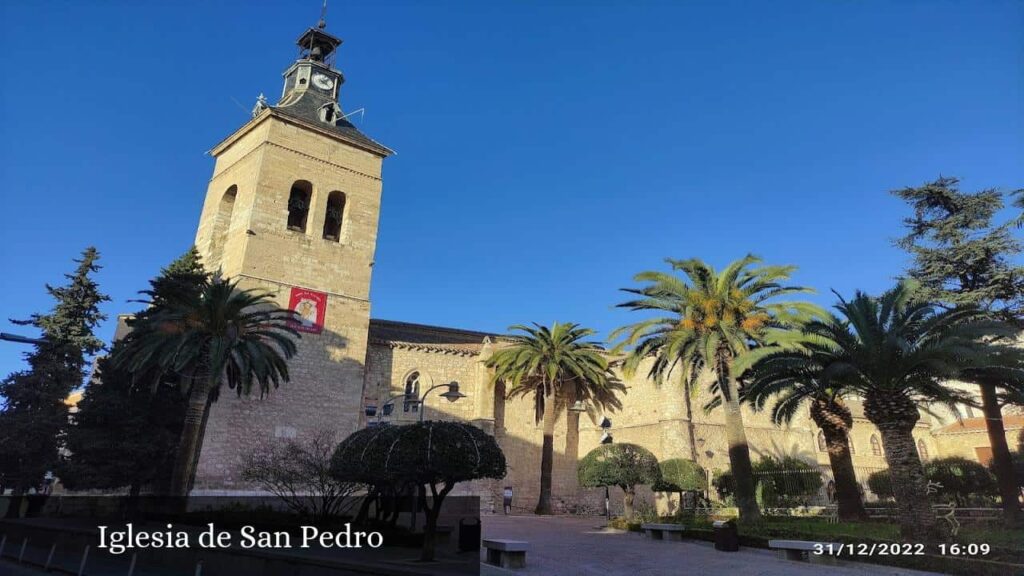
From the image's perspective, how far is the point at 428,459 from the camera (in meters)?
10.9

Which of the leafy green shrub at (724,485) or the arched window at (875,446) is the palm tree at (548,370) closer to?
the leafy green shrub at (724,485)

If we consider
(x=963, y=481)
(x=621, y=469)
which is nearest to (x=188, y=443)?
(x=621, y=469)

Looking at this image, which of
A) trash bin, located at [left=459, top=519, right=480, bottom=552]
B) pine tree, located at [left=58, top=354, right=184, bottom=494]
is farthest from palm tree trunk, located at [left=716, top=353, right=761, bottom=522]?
pine tree, located at [left=58, top=354, right=184, bottom=494]

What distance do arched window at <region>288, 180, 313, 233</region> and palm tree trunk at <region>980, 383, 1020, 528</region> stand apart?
2591 cm

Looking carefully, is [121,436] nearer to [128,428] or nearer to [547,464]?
[128,428]

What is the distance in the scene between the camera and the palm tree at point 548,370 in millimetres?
26812

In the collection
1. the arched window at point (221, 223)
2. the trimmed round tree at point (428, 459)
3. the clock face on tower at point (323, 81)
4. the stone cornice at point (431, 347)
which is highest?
the clock face on tower at point (323, 81)

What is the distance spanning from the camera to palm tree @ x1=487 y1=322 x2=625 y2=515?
1056 inches

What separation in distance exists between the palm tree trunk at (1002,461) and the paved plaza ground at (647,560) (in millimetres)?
7972

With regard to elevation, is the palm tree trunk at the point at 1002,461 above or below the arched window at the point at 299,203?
below

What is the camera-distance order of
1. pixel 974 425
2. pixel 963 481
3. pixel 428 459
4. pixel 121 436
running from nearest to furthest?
pixel 428 459 → pixel 121 436 → pixel 963 481 → pixel 974 425

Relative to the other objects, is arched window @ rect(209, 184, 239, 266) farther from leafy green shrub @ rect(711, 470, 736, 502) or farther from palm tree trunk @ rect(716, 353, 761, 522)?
leafy green shrub @ rect(711, 470, 736, 502)

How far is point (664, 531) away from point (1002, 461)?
941cm

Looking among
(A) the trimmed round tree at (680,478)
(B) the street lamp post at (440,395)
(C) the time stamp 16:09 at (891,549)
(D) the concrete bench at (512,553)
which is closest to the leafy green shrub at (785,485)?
(A) the trimmed round tree at (680,478)
